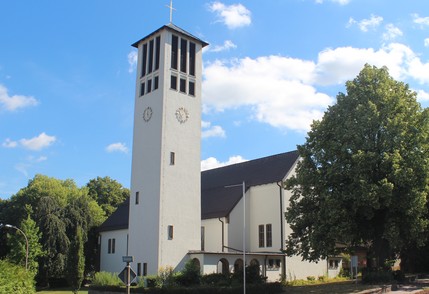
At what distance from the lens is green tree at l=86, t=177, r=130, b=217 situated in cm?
7575

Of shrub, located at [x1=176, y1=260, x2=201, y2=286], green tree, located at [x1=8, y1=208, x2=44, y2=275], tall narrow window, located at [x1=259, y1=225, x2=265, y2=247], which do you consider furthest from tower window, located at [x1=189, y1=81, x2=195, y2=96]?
green tree, located at [x1=8, y1=208, x2=44, y2=275]

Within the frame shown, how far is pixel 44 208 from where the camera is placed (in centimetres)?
5125

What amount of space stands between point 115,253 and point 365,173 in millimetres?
31228

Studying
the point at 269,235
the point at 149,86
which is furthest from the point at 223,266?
the point at 149,86

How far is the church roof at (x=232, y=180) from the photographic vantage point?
139ft

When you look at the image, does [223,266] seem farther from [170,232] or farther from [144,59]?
[144,59]

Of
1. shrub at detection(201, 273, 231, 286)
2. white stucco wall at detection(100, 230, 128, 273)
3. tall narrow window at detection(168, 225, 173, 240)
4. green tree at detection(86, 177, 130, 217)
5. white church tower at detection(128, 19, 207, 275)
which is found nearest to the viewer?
shrub at detection(201, 273, 231, 286)

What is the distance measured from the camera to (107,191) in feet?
253

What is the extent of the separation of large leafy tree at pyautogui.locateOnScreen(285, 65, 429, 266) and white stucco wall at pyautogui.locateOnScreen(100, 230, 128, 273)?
76.5 ft

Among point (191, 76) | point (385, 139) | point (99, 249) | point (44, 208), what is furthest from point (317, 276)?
point (44, 208)

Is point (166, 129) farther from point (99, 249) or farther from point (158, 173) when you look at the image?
point (99, 249)

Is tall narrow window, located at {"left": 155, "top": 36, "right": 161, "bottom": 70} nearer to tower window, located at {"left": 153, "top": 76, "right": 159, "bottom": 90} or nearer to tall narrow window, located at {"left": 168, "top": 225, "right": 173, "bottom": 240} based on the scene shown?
tower window, located at {"left": 153, "top": 76, "right": 159, "bottom": 90}

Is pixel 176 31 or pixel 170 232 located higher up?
pixel 176 31

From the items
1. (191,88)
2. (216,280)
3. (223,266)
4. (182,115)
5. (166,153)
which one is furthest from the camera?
(191,88)
